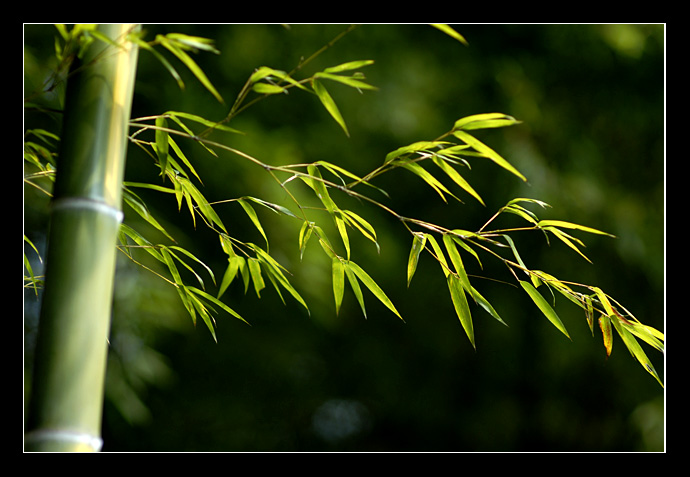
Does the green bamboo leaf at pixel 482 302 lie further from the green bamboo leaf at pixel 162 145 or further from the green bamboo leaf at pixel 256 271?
the green bamboo leaf at pixel 162 145

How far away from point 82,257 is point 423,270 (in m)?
2.64

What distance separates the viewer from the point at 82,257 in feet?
1.69

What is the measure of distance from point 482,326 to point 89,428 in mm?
2747

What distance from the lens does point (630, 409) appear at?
296cm

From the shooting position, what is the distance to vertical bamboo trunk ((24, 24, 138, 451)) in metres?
0.50

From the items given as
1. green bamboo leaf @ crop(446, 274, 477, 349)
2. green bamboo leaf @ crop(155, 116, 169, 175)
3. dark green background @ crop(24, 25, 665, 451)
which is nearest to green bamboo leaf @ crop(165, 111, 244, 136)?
green bamboo leaf @ crop(155, 116, 169, 175)

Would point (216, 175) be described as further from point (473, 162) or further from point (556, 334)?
point (556, 334)

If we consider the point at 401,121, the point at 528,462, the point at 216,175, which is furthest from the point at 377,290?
the point at 401,121

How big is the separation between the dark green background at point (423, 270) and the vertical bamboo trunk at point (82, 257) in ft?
5.87

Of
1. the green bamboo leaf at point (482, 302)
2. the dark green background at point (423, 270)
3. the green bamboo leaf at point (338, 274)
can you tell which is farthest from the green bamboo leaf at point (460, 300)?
the dark green background at point (423, 270)

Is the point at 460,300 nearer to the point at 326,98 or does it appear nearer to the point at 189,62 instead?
the point at 326,98

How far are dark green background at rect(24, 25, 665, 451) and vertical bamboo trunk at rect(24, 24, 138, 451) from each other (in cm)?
179

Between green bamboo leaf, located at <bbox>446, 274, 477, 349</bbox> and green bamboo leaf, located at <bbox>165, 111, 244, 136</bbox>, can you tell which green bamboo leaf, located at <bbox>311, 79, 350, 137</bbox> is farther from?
green bamboo leaf, located at <bbox>446, 274, 477, 349</bbox>
